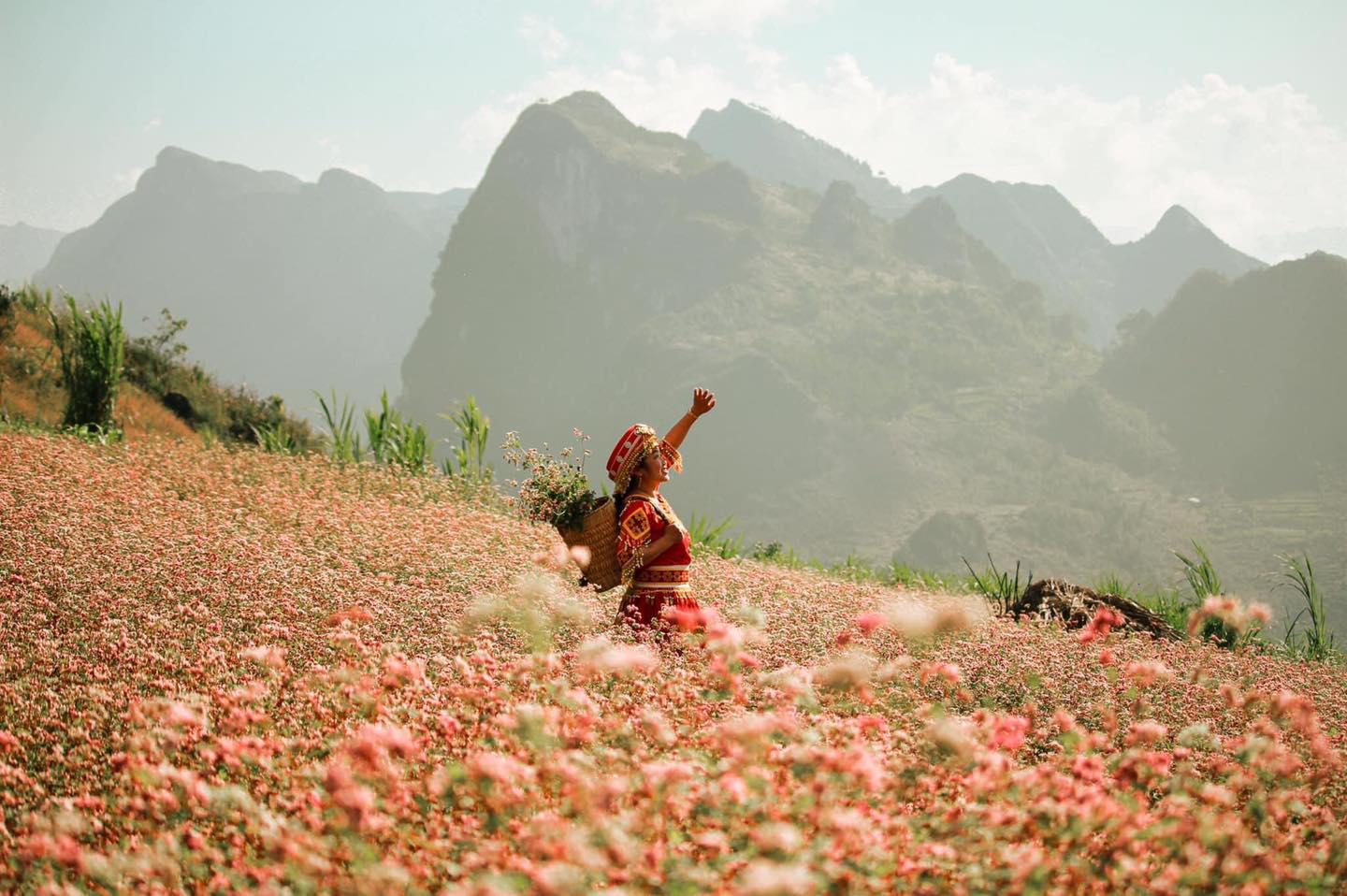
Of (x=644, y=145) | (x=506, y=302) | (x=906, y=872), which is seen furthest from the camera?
(x=644, y=145)

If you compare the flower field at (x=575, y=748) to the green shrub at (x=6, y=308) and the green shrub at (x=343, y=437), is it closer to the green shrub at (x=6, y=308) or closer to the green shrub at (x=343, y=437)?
the green shrub at (x=343, y=437)

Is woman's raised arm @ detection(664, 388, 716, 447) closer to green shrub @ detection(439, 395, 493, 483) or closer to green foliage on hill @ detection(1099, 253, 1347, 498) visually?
green shrub @ detection(439, 395, 493, 483)

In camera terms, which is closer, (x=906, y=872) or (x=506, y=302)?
(x=906, y=872)

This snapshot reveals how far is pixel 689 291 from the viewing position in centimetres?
13662

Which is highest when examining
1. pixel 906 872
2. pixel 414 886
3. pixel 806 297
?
pixel 806 297

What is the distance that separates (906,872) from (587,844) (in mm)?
855

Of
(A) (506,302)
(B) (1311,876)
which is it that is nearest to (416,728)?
(B) (1311,876)

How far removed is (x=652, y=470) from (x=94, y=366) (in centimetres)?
1092

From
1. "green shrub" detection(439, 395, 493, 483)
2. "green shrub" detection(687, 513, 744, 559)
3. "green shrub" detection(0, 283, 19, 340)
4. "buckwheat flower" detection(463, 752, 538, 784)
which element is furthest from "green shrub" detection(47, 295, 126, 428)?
"buckwheat flower" detection(463, 752, 538, 784)

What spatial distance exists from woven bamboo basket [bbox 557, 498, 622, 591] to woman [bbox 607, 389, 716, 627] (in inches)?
1.8

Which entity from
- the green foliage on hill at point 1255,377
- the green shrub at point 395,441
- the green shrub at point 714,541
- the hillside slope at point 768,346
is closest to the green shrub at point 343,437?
the green shrub at point 395,441

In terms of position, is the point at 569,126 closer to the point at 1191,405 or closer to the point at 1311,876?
the point at 1191,405

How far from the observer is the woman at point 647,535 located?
548cm

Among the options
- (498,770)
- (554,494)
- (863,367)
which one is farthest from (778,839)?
(863,367)
